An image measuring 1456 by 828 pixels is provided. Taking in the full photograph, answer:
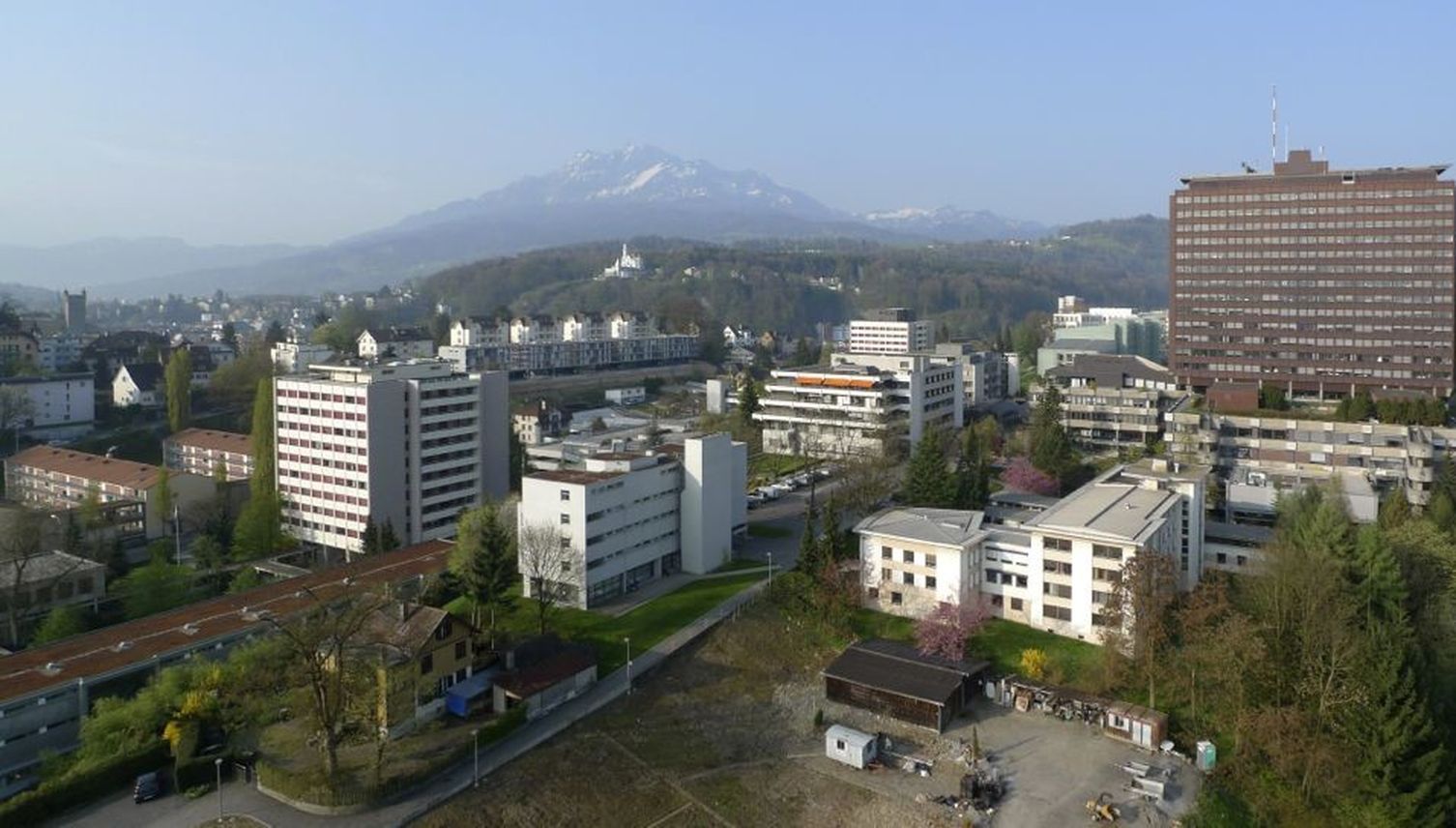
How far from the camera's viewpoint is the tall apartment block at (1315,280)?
4156cm

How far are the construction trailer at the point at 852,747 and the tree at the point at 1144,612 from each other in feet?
17.4

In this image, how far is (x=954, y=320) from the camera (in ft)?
350

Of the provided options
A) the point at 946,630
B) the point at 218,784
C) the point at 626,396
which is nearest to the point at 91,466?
the point at 218,784

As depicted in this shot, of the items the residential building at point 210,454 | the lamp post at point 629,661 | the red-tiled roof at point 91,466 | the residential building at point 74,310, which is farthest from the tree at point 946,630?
the residential building at point 74,310

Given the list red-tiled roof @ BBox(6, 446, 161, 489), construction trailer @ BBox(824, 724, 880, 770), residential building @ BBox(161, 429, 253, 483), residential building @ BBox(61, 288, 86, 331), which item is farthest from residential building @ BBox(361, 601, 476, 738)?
residential building @ BBox(61, 288, 86, 331)

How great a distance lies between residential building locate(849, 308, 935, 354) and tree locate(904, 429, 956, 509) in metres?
38.0

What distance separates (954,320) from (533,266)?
4976 centimetres

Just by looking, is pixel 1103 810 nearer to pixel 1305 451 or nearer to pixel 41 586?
pixel 41 586

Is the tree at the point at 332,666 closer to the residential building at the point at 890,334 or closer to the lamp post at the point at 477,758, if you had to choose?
the lamp post at the point at 477,758

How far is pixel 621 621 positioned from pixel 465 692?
464cm

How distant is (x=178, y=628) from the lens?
20312 mm

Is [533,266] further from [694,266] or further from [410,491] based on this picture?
[410,491]

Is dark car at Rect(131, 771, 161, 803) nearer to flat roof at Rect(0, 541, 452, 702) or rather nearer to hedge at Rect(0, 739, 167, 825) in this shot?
hedge at Rect(0, 739, 167, 825)

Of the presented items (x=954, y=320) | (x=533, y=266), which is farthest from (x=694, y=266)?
(x=954, y=320)
